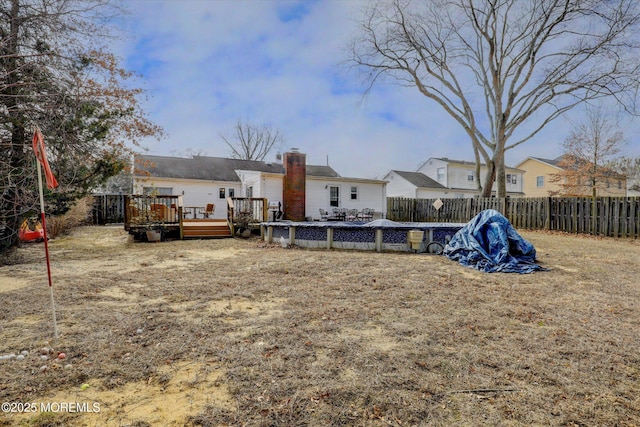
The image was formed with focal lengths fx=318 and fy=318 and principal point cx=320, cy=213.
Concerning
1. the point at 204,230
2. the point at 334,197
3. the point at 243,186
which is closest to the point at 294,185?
the point at 334,197

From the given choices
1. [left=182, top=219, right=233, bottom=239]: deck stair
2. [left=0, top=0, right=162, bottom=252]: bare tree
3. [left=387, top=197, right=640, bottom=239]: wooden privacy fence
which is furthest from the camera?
[left=182, top=219, right=233, bottom=239]: deck stair

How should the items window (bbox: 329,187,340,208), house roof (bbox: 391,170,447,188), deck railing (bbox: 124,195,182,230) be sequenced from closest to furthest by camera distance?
1. deck railing (bbox: 124,195,182,230)
2. window (bbox: 329,187,340,208)
3. house roof (bbox: 391,170,447,188)

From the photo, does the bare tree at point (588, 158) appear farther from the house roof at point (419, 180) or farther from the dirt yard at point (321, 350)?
the dirt yard at point (321, 350)

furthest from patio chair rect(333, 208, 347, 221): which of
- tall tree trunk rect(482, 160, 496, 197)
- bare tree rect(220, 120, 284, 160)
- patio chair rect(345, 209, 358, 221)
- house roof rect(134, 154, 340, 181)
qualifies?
bare tree rect(220, 120, 284, 160)

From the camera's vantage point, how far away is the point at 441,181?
3055 centimetres

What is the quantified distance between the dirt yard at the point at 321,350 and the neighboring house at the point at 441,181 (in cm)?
2378

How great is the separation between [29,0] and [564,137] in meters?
31.5

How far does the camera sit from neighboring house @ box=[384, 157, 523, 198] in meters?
29.1

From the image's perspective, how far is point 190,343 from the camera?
10.1 ft

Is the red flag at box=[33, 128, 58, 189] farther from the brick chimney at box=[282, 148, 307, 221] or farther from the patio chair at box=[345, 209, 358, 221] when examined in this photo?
the patio chair at box=[345, 209, 358, 221]

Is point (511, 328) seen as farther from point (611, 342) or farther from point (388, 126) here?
point (388, 126)

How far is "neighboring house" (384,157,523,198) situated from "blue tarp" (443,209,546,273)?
21.7m

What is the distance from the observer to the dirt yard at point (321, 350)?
210cm

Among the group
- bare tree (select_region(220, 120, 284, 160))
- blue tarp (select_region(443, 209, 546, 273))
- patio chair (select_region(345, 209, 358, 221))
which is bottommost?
blue tarp (select_region(443, 209, 546, 273))
